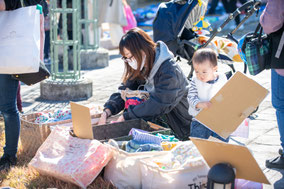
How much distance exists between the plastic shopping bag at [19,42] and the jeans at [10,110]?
0.15m

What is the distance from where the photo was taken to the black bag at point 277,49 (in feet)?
11.0

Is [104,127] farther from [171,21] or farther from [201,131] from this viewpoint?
[171,21]

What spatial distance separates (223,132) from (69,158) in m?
1.05

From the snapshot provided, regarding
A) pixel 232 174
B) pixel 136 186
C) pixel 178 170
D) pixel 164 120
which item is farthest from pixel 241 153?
pixel 164 120

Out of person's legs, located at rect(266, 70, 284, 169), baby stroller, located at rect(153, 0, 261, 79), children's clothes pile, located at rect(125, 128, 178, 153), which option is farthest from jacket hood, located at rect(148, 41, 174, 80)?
baby stroller, located at rect(153, 0, 261, 79)

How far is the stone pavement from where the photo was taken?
393 cm

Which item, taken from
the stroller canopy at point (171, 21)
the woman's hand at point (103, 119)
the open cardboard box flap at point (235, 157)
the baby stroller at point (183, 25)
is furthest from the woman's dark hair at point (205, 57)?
the stroller canopy at point (171, 21)

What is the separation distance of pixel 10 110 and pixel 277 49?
6.58ft

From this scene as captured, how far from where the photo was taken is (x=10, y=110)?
12.0 feet

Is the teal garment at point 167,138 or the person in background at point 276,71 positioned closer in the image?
the person in background at point 276,71

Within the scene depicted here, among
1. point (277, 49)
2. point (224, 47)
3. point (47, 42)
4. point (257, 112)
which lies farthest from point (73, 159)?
point (47, 42)

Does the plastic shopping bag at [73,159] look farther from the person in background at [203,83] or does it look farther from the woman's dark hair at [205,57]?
the woman's dark hair at [205,57]

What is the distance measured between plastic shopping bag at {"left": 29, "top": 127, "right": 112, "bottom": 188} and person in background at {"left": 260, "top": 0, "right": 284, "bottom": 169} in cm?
129

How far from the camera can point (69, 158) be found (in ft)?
10.8
